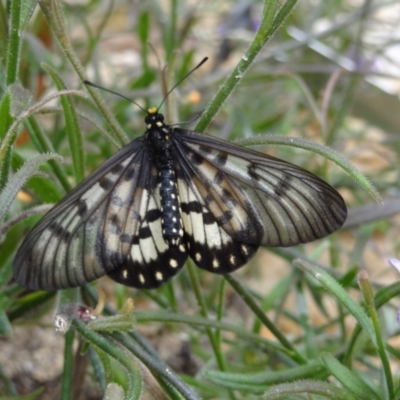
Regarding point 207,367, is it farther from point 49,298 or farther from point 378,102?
point 378,102

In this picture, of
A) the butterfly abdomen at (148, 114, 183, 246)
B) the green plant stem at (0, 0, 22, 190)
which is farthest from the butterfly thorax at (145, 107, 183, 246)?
the green plant stem at (0, 0, 22, 190)

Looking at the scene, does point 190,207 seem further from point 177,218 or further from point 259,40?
point 259,40

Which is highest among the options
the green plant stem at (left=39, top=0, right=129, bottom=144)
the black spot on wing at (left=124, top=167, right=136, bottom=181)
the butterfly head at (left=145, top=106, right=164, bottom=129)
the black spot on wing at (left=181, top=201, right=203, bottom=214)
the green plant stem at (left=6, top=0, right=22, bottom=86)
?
the butterfly head at (left=145, top=106, right=164, bottom=129)

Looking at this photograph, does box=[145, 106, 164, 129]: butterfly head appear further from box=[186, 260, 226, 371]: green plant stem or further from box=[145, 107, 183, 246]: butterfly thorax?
box=[186, 260, 226, 371]: green plant stem

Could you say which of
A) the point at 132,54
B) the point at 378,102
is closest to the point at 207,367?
the point at 378,102

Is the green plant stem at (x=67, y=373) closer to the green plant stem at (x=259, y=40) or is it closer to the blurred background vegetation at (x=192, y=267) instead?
the blurred background vegetation at (x=192, y=267)

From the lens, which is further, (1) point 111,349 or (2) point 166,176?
(2) point 166,176

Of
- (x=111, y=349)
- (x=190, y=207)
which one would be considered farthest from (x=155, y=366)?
(x=190, y=207)
